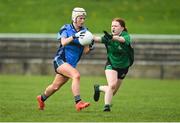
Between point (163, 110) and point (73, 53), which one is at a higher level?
point (73, 53)

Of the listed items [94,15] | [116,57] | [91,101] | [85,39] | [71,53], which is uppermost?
[85,39]

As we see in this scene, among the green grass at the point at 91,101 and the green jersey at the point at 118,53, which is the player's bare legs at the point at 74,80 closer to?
the green grass at the point at 91,101

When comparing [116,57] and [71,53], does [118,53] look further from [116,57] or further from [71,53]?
[71,53]

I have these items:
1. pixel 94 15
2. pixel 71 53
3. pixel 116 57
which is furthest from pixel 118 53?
pixel 94 15

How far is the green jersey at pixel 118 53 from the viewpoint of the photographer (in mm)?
16438

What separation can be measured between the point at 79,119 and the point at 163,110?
2.83 metres

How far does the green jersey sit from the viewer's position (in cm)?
1644

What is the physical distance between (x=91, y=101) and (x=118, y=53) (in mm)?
3180

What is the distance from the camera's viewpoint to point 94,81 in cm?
2734

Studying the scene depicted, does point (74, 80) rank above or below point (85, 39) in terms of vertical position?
below

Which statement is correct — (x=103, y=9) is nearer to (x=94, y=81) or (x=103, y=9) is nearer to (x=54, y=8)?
(x=54, y=8)

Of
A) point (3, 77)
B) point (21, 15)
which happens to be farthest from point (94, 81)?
point (21, 15)

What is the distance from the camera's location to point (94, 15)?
3628 cm

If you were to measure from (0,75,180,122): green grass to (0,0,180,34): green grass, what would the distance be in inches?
242
